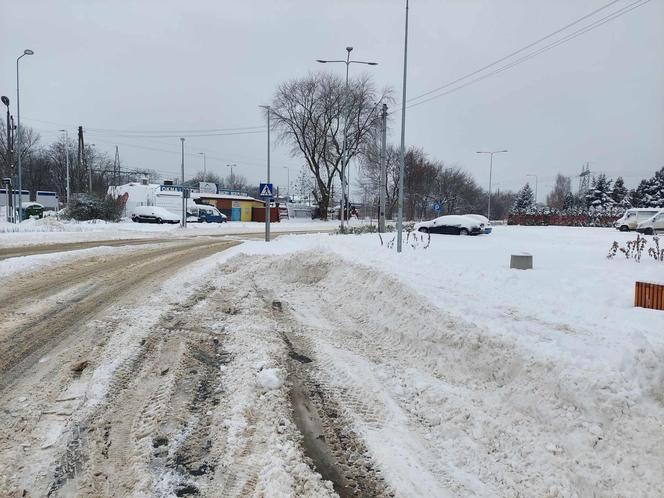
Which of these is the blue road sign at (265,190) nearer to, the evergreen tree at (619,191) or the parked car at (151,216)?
the parked car at (151,216)

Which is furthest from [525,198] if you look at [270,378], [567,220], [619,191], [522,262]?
[270,378]

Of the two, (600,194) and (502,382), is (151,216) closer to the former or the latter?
(502,382)

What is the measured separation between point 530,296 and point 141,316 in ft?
20.6

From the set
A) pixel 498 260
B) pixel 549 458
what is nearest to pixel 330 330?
pixel 549 458

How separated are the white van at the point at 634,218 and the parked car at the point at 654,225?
1760 millimetres

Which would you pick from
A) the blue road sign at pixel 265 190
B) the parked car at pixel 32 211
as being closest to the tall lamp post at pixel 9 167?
the parked car at pixel 32 211

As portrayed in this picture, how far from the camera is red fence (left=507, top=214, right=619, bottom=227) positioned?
45.2m

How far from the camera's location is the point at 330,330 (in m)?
7.41

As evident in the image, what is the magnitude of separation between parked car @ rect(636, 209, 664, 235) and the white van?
5.78ft

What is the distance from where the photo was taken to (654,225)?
30781mm

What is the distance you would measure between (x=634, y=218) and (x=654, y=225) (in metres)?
3.58

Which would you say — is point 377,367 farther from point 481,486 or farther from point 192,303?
point 192,303

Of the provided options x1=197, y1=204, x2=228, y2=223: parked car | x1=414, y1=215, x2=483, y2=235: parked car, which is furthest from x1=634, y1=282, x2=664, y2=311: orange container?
x1=197, y1=204, x2=228, y2=223: parked car

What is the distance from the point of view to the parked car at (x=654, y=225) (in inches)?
1210
